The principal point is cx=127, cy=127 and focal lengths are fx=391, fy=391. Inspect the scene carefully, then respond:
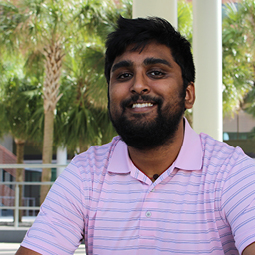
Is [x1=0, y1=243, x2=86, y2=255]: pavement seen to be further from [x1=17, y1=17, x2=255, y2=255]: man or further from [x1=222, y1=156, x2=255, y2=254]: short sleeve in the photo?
[x1=222, y1=156, x2=255, y2=254]: short sleeve

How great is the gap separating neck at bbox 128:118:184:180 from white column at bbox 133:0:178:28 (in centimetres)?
203

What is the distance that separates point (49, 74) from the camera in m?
9.93

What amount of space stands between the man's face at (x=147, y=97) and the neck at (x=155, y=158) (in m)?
0.03

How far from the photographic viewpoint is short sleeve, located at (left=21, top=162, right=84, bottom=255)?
1482 millimetres

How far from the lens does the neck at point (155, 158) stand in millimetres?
1631

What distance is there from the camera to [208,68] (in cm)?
477

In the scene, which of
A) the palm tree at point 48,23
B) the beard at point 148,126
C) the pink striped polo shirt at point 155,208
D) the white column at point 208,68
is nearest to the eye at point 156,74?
the beard at point 148,126

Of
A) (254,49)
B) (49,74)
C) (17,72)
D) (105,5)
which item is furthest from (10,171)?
(254,49)

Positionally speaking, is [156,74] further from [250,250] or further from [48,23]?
[48,23]

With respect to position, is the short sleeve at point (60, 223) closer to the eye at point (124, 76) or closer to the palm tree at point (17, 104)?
the eye at point (124, 76)

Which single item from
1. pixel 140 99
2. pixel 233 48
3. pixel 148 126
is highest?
pixel 233 48

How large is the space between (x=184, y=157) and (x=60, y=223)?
56 centimetres

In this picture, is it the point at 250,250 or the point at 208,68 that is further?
the point at 208,68

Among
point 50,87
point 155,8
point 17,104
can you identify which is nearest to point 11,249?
point 155,8
